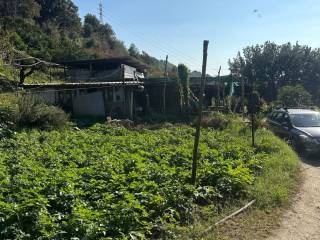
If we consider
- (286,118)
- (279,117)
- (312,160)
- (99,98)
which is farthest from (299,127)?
(99,98)

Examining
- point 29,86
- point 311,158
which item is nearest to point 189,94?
point 29,86

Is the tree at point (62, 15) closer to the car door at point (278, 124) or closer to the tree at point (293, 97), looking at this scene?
the tree at point (293, 97)

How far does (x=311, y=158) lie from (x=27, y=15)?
41574 mm

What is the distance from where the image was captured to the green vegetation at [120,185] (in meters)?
5.74

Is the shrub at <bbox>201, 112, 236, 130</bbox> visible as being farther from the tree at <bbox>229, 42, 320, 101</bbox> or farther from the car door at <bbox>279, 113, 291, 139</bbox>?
the tree at <bbox>229, 42, 320, 101</bbox>

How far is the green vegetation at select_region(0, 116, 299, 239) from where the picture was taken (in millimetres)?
5738

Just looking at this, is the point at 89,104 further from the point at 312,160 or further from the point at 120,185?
the point at 120,185

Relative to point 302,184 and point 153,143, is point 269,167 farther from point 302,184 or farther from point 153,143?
point 153,143

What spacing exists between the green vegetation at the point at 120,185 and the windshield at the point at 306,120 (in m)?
3.23

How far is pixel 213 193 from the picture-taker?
8289 millimetres

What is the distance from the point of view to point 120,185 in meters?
7.47

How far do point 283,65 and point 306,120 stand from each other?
42.1m

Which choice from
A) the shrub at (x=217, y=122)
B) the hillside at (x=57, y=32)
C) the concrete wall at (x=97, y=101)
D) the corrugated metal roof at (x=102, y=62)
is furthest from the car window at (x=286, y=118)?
the hillside at (x=57, y=32)

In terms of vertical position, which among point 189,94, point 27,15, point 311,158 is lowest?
point 311,158
